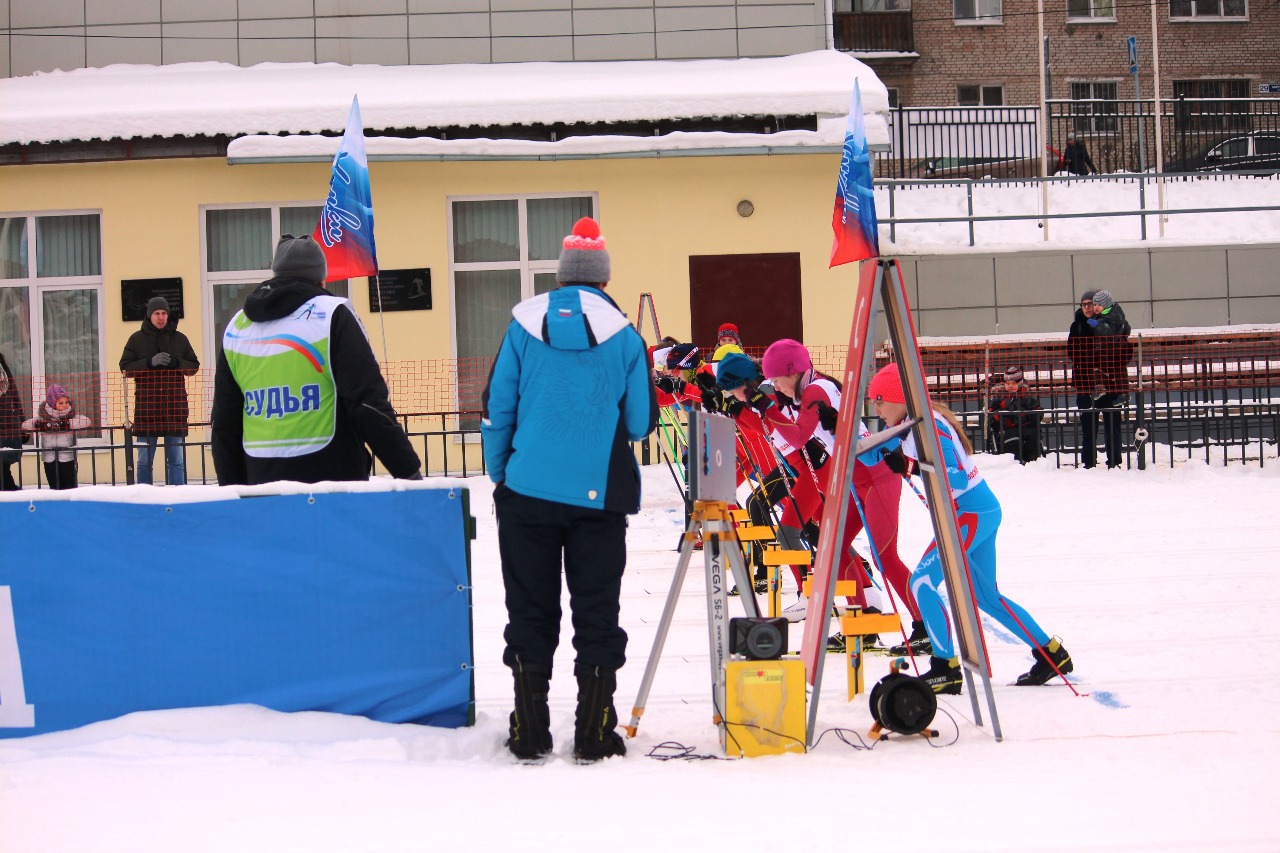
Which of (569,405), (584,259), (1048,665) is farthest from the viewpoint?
(1048,665)

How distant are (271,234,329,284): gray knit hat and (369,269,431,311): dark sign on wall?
1078 centimetres

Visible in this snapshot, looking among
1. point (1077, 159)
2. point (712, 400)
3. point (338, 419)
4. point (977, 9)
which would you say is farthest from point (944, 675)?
point (977, 9)

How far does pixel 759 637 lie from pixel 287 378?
2230 mm

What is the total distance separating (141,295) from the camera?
Answer: 16.1m

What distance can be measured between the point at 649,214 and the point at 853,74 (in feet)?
10.2

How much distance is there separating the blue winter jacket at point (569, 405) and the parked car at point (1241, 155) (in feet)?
88.7

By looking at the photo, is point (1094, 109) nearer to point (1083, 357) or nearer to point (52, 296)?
point (1083, 357)

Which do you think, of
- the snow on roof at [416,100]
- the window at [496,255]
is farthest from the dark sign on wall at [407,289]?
the snow on roof at [416,100]

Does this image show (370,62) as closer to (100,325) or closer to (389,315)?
(389,315)

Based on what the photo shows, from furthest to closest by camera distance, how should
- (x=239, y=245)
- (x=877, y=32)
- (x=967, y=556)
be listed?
(x=877, y=32)
(x=239, y=245)
(x=967, y=556)

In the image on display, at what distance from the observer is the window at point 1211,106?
30.4 metres

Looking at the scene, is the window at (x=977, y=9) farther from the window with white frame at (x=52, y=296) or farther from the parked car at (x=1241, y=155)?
the window with white frame at (x=52, y=296)

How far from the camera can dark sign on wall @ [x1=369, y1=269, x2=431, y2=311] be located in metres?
16.4

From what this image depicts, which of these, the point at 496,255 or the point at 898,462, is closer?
the point at 898,462
